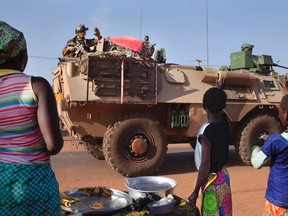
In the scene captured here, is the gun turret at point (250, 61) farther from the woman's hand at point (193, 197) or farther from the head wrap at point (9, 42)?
the head wrap at point (9, 42)

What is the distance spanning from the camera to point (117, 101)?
661 cm

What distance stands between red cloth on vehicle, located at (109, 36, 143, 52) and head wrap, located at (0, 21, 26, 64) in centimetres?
576

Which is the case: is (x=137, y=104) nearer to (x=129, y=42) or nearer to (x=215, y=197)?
(x=129, y=42)

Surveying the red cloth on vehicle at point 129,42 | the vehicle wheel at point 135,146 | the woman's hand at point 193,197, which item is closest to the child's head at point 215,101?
the woman's hand at point 193,197

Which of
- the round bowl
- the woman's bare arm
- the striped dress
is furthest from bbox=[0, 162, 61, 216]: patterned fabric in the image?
the round bowl

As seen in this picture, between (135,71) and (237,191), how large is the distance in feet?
9.26

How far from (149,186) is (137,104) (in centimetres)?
391

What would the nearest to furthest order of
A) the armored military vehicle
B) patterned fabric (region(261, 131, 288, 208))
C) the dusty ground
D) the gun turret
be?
patterned fabric (region(261, 131, 288, 208))
the dusty ground
the armored military vehicle
the gun turret

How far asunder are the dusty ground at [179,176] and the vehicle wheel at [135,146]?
1.07 ft

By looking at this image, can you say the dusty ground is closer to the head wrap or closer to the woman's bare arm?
the woman's bare arm

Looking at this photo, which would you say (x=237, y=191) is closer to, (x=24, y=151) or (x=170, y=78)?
(x=170, y=78)

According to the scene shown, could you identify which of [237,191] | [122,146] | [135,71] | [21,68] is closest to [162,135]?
[122,146]

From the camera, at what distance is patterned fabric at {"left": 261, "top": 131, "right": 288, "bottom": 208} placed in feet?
8.16

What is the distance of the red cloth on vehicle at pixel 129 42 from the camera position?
749cm
